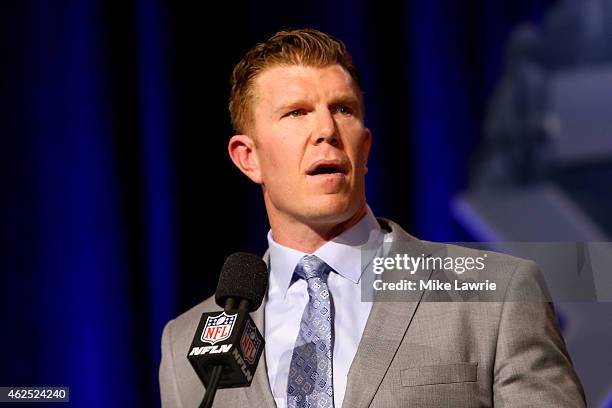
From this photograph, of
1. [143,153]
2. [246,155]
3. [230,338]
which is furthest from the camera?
[143,153]

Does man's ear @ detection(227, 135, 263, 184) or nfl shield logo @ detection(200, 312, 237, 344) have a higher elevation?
man's ear @ detection(227, 135, 263, 184)

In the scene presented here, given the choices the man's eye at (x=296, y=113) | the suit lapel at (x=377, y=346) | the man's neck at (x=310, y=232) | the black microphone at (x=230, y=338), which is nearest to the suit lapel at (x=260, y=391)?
the suit lapel at (x=377, y=346)

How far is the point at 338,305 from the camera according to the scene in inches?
73.4

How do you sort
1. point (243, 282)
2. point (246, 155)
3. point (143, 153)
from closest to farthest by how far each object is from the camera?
point (243, 282) < point (246, 155) < point (143, 153)

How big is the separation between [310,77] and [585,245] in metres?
0.64

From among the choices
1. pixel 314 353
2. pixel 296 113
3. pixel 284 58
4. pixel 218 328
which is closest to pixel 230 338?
pixel 218 328

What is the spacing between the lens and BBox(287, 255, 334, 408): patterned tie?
1740 millimetres

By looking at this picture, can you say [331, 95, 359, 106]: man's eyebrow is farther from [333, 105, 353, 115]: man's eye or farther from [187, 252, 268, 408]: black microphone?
[187, 252, 268, 408]: black microphone

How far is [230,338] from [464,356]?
1.85ft

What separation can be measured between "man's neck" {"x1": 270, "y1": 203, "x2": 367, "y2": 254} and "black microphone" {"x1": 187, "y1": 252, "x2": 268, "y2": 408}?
0.49 metres

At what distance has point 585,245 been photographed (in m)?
1.74

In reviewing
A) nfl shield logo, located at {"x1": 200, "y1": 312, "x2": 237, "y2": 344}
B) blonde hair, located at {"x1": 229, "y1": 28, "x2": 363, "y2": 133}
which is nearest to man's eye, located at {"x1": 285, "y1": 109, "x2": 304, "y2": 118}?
blonde hair, located at {"x1": 229, "y1": 28, "x2": 363, "y2": 133}

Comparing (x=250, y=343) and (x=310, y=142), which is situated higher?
(x=310, y=142)

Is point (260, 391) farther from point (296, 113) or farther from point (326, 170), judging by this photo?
point (296, 113)
